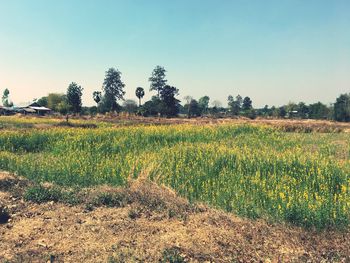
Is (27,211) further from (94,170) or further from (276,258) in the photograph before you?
(276,258)

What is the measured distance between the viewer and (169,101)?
62.3 m

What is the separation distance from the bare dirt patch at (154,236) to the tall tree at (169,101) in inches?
2087

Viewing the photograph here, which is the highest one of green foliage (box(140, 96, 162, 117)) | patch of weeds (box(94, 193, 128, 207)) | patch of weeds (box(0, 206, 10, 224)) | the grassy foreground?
green foliage (box(140, 96, 162, 117))

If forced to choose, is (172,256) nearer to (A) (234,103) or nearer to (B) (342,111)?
(B) (342,111)

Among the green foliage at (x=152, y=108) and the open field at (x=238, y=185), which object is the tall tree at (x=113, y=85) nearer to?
the green foliage at (x=152, y=108)

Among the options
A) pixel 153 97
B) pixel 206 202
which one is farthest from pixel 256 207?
pixel 153 97

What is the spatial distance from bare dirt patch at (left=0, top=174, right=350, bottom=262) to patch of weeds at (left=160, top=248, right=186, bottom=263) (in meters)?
0.01

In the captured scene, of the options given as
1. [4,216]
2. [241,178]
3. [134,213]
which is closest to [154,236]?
[134,213]

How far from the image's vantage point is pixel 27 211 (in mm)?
5555

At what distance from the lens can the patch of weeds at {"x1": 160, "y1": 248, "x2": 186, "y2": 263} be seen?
3.75 m

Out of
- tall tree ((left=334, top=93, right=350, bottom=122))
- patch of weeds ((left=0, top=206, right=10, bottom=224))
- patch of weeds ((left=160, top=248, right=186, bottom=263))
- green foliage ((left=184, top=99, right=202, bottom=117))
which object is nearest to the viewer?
patch of weeds ((left=160, top=248, right=186, bottom=263))

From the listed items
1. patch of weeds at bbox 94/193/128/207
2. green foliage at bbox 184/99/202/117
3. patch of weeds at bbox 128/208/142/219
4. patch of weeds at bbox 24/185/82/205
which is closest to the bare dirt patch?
patch of weeds at bbox 128/208/142/219

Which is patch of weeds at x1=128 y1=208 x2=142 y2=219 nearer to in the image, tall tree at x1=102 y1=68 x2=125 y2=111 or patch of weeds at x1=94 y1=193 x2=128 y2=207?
patch of weeds at x1=94 y1=193 x2=128 y2=207

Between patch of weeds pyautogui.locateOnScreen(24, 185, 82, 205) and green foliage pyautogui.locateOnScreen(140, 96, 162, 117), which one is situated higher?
green foliage pyautogui.locateOnScreen(140, 96, 162, 117)
